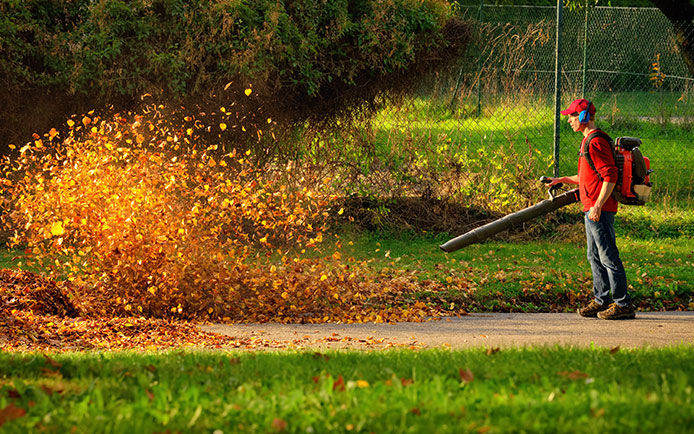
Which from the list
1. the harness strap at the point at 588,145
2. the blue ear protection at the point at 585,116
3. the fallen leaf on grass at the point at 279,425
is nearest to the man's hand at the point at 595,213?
the harness strap at the point at 588,145

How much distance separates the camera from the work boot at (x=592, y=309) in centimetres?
734

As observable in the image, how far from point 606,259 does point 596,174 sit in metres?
0.72

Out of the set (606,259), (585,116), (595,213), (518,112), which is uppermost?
(518,112)

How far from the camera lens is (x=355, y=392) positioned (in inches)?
160

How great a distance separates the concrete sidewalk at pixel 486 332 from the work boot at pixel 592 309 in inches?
3.3

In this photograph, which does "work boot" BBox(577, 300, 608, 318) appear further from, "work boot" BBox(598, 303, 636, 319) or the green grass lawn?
the green grass lawn

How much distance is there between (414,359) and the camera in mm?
5039

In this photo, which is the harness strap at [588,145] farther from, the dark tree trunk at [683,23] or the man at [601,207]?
the dark tree trunk at [683,23]

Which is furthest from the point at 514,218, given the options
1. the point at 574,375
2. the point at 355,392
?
the point at 355,392

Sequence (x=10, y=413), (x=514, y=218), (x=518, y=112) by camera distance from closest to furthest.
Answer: (x=10, y=413) < (x=514, y=218) < (x=518, y=112)

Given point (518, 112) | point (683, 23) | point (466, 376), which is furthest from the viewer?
point (683, 23)

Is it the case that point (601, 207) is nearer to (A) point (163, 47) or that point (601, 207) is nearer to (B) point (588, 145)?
(B) point (588, 145)

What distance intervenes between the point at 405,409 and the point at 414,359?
1.32 m

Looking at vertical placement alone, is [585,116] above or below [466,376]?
above
